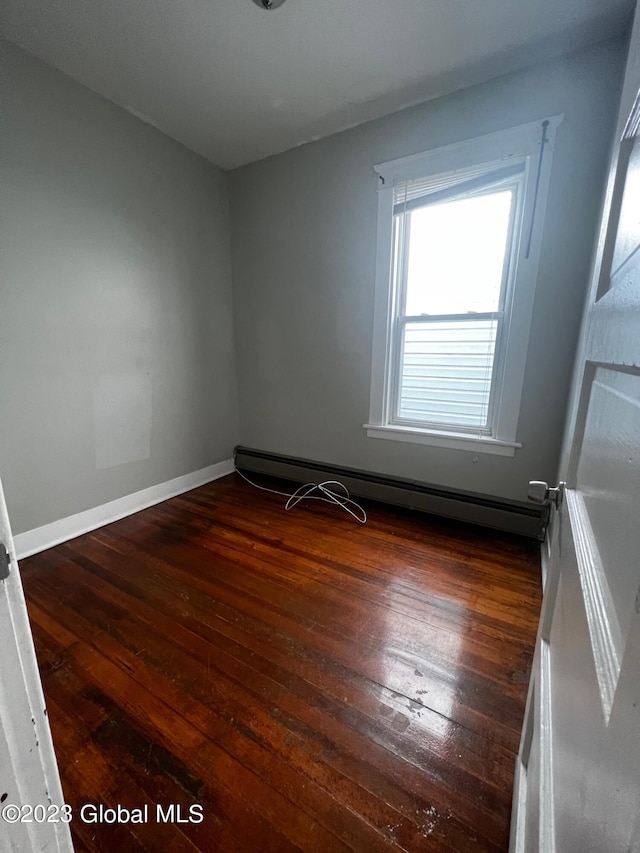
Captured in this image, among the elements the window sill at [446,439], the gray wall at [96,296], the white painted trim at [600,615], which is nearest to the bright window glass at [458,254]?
the window sill at [446,439]

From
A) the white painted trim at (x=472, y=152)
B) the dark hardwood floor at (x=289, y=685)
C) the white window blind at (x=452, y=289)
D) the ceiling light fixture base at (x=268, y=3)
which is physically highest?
the ceiling light fixture base at (x=268, y=3)

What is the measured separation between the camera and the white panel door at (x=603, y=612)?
29 cm

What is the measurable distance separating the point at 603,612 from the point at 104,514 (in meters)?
2.75

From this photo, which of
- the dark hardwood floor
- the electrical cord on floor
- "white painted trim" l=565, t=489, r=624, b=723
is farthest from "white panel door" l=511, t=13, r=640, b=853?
the electrical cord on floor

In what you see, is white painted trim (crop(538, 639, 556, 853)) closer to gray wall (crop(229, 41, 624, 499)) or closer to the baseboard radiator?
the baseboard radiator

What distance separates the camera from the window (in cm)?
197

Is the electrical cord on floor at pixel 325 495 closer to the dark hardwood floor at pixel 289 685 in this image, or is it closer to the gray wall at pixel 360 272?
the gray wall at pixel 360 272

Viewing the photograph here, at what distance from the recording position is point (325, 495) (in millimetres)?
2865

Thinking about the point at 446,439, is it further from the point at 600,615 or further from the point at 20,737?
the point at 20,737

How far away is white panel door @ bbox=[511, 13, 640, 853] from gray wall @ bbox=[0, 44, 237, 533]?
8.28ft

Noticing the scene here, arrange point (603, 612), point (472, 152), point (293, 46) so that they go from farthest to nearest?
point (472, 152), point (293, 46), point (603, 612)

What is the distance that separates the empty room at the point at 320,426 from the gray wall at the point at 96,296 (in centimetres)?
2

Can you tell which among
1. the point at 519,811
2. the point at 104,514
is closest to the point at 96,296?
the point at 104,514

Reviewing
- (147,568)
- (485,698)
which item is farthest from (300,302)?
(485,698)
